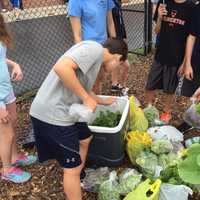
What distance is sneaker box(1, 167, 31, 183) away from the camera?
123 inches

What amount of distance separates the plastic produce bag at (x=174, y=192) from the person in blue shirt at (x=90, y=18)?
1232mm

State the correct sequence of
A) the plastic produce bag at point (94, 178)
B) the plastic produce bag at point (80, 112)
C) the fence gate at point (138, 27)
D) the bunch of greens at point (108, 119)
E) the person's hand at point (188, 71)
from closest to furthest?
the plastic produce bag at point (80, 112)
the plastic produce bag at point (94, 178)
the bunch of greens at point (108, 119)
the person's hand at point (188, 71)
the fence gate at point (138, 27)

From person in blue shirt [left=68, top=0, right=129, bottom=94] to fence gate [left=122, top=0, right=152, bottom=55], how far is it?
2384 millimetres

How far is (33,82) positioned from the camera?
5172 millimetres

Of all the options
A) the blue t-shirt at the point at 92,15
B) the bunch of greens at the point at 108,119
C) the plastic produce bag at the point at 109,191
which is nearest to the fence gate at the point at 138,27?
the blue t-shirt at the point at 92,15

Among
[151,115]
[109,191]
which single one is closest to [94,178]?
[109,191]

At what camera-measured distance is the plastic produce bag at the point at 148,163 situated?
2.94 meters

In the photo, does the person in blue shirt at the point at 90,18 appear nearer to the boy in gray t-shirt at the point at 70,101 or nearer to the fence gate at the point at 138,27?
the boy in gray t-shirt at the point at 70,101

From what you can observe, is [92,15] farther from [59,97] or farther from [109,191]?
[109,191]

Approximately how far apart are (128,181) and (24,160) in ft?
3.30

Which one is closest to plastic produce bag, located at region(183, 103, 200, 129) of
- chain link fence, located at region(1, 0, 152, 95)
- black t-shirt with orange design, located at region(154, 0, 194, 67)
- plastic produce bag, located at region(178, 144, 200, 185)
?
black t-shirt with orange design, located at region(154, 0, 194, 67)

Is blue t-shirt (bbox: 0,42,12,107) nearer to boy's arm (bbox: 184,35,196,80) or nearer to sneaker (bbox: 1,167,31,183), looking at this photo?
sneaker (bbox: 1,167,31,183)

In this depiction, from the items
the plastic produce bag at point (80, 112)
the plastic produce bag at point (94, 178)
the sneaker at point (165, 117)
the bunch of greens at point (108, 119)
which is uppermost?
the plastic produce bag at point (80, 112)

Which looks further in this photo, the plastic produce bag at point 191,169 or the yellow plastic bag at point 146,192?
the yellow plastic bag at point 146,192
